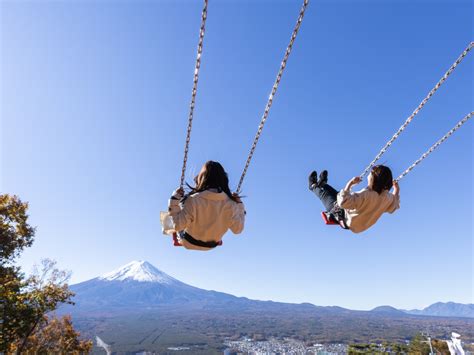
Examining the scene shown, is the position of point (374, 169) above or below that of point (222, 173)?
above

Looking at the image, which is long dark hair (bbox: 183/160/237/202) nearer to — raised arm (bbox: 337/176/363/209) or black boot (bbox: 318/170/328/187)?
raised arm (bbox: 337/176/363/209)

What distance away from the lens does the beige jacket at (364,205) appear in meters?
3.79

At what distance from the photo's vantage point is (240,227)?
338 centimetres

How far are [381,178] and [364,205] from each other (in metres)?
0.39

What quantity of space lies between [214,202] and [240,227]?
419 millimetres

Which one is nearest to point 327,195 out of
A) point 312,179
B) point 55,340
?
point 312,179

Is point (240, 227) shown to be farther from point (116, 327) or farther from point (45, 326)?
point (116, 327)

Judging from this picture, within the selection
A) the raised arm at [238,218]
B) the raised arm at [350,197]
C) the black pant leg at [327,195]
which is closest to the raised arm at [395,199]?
the raised arm at [350,197]

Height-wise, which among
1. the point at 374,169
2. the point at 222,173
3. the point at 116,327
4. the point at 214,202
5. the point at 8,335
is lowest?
the point at 8,335

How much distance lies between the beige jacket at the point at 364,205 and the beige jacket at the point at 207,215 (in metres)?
1.27

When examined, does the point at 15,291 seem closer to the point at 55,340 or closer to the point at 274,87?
the point at 55,340

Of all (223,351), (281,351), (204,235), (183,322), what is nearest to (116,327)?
(183,322)

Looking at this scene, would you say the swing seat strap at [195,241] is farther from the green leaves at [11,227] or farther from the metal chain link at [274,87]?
the green leaves at [11,227]

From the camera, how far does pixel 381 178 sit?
3.95 m
